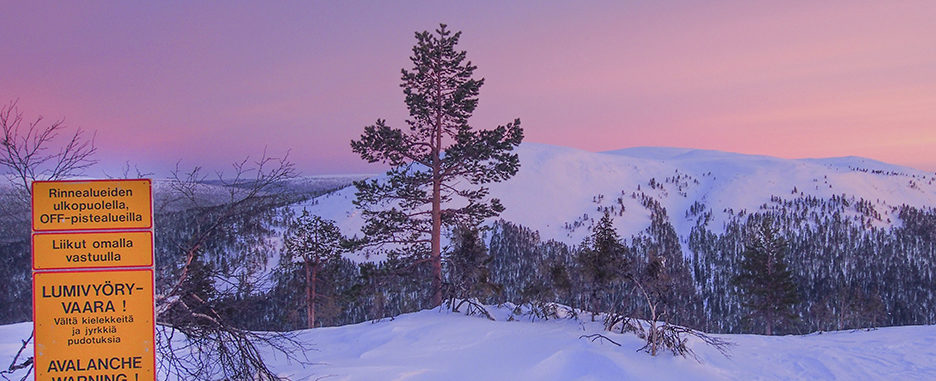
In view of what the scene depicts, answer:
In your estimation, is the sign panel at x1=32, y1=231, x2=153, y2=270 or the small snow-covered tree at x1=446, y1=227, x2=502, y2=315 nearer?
the sign panel at x1=32, y1=231, x2=153, y2=270

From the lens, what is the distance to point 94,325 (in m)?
4.46

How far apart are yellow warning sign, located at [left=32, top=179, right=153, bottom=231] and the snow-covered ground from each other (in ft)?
13.0

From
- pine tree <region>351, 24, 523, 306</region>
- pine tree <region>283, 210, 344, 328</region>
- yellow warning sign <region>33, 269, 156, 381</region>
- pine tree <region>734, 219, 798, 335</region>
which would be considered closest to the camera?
yellow warning sign <region>33, 269, 156, 381</region>

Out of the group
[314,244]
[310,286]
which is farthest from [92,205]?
[310,286]

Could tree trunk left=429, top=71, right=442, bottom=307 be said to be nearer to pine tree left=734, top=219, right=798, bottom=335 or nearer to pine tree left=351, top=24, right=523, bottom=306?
pine tree left=351, top=24, right=523, bottom=306

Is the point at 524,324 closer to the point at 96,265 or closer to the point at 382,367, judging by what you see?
the point at 382,367

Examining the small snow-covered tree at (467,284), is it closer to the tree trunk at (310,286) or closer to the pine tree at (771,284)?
the tree trunk at (310,286)

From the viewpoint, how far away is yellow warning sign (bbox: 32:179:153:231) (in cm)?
440

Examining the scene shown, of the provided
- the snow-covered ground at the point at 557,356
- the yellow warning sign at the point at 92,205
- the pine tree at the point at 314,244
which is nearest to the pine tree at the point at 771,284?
the pine tree at the point at 314,244

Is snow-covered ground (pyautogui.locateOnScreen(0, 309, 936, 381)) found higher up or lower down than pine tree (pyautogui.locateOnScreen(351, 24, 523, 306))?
lower down

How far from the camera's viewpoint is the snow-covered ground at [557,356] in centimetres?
802

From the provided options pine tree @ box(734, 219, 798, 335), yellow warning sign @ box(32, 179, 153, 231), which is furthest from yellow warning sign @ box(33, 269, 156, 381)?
pine tree @ box(734, 219, 798, 335)

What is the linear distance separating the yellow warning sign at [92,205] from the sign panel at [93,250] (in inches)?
2.9

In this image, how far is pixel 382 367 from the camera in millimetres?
8141
